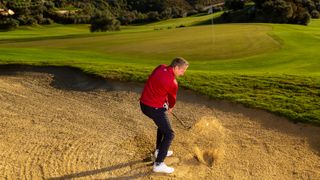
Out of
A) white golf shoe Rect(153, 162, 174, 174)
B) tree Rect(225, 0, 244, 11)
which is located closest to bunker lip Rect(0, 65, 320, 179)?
white golf shoe Rect(153, 162, 174, 174)

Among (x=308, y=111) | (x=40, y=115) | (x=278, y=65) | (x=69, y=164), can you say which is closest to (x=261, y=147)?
(x=308, y=111)

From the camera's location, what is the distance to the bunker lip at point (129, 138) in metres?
11.0

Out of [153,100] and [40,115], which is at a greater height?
[153,100]

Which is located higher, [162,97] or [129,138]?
[162,97]

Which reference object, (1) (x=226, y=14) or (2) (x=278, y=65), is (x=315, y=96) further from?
(1) (x=226, y=14)

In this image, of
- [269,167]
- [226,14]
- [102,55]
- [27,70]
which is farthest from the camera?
[226,14]

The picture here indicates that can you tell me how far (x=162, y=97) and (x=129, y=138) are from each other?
292 centimetres

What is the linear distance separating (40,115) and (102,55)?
1580 cm

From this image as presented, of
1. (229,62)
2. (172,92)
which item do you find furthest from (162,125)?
(229,62)

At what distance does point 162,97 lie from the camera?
1041 cm

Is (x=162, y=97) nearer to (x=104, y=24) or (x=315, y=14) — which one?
(x=104, y=24)

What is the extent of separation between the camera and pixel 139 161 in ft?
37.4

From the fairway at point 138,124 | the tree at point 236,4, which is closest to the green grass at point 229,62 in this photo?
the fairway at point 138,124

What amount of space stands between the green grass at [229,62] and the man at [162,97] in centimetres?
546
